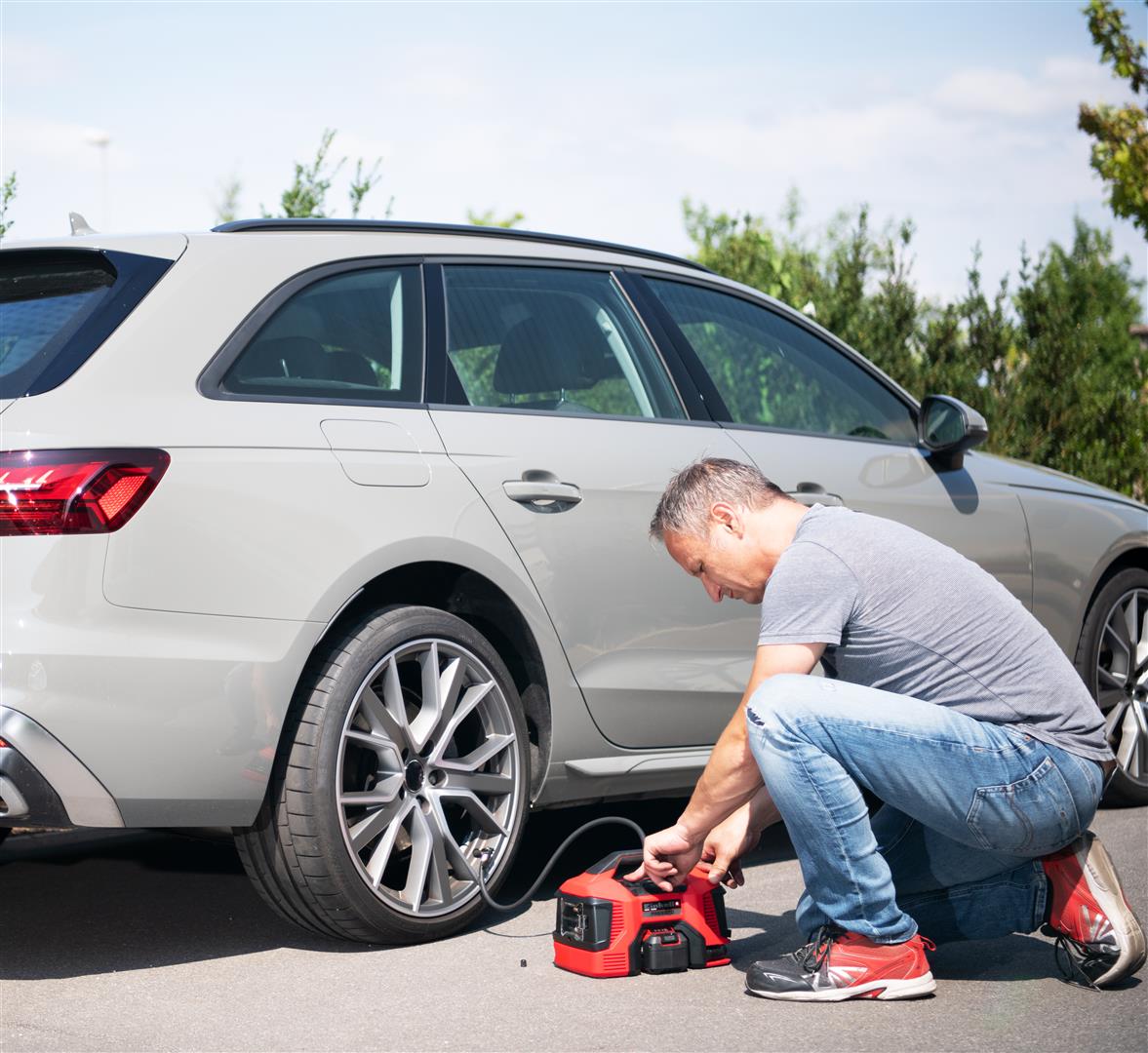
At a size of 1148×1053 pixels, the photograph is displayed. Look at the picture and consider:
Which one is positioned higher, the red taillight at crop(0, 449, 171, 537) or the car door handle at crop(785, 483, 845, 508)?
the red taillight at crop(0, 449, 171, 537)

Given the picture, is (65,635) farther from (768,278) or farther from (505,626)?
(768,278)

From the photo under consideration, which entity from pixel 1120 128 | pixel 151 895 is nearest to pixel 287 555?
pixel 151 895

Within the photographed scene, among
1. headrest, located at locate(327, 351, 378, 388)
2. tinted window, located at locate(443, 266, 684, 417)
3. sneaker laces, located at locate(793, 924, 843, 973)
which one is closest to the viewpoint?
sneaker laces, located at locate(793, 924, 843, 973)

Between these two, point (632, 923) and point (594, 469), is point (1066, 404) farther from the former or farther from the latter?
point (632, 923)

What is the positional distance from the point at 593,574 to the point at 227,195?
9224 millimetres

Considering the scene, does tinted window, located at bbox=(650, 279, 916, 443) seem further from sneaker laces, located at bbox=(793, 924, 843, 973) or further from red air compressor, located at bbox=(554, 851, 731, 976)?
sneaker laces, located at bbox=(793, 924, 843, 973)

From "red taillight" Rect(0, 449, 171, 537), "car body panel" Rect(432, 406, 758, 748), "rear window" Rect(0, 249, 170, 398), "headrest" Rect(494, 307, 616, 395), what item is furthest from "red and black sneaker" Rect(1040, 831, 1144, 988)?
"rear window" Rect(0, 249, 170, 398)

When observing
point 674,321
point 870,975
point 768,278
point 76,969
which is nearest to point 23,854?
point 76,969

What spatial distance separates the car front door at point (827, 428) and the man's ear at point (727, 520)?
1.43 meters

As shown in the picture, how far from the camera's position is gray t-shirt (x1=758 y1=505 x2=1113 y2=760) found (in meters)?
3.42

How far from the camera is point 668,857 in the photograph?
138 inches

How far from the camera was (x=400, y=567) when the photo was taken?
4.00m

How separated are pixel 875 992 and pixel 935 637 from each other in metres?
0.79

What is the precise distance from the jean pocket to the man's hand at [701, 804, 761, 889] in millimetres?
511
